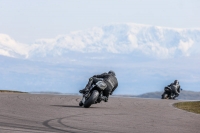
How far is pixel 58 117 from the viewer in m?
18.8

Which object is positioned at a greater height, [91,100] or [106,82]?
[106,82]

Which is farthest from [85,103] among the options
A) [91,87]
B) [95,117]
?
[95,117]

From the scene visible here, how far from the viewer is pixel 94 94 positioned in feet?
83.6

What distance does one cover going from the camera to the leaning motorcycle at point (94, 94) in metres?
25.2

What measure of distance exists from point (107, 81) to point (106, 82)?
0.38ft

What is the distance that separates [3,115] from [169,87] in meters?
30.5

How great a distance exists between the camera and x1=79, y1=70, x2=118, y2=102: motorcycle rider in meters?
26.2

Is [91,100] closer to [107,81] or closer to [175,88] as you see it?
[107,81]

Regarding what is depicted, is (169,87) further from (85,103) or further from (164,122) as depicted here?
(164,122)

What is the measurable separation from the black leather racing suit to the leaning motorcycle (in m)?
0.31

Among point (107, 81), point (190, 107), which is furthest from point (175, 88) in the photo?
point (107, 81)

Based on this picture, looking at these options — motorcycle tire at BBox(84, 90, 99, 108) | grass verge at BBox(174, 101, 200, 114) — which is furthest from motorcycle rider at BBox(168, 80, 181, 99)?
motorcycle tire at BBox(84, 90, 99, 108)

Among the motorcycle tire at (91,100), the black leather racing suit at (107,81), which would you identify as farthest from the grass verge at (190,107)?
the motorcycle tire at (91,100)

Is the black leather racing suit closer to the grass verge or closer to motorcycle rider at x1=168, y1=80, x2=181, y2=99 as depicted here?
the grass verge
